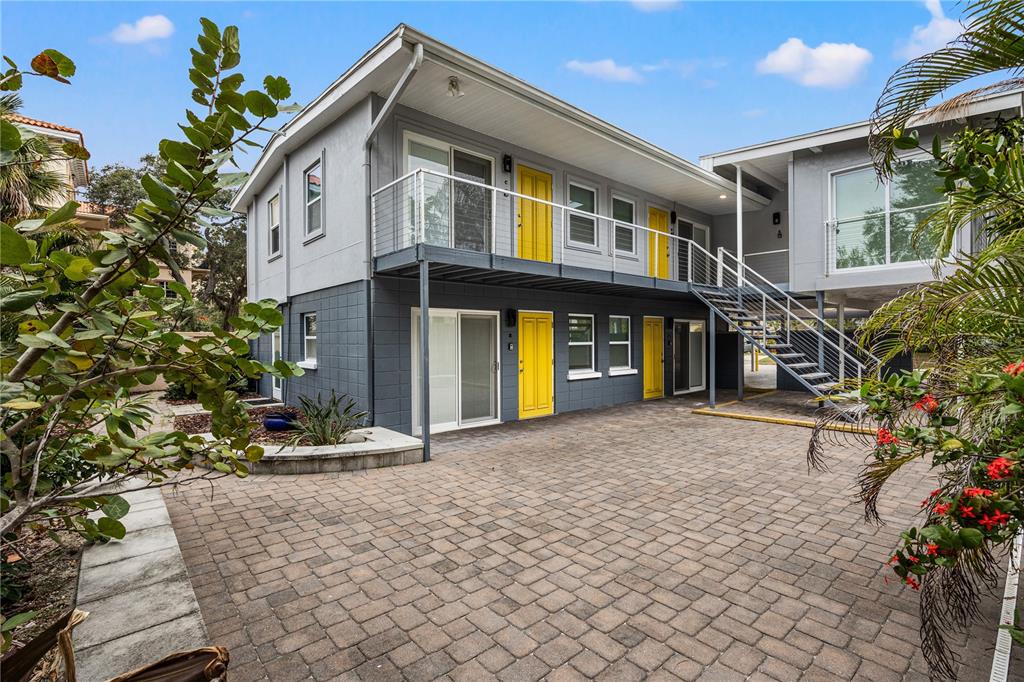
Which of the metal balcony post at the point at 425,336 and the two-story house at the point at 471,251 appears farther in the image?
the two-story house at the point at 471,251

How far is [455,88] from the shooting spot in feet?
23.7

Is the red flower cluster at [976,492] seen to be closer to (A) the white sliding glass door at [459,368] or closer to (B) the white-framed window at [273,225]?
(A) the white sliding glass door at [459,368]

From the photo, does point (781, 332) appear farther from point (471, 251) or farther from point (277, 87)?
point (277, 87)

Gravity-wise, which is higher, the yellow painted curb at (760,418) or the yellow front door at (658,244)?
the yellow front door at (658,244)

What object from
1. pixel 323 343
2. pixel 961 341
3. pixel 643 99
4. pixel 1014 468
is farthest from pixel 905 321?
pixel 643 99

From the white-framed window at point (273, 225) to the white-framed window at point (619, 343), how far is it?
7994 mm

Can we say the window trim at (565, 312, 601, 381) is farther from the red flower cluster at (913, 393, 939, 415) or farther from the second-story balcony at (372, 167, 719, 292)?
the red flower cluster at (913, 393, 939, 415)

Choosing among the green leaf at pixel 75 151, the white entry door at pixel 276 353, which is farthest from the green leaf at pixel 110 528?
the white entry door at pixel 276 353

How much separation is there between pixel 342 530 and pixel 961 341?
460 centimetres

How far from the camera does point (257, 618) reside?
2.97 meters

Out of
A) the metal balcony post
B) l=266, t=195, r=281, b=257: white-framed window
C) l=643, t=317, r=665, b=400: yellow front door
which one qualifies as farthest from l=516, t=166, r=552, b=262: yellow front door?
l=266, t=195, r=281, b=257: white-framed window

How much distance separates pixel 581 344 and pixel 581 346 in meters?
0.05

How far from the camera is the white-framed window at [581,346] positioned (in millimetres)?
10938

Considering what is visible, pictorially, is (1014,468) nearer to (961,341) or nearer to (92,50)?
(961,341)
